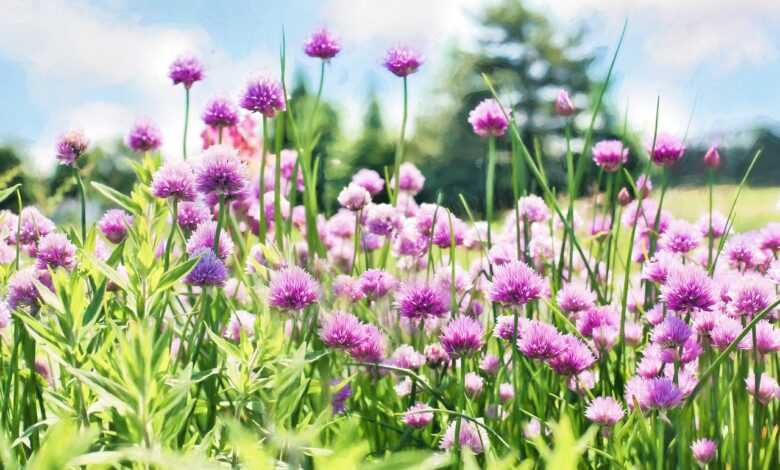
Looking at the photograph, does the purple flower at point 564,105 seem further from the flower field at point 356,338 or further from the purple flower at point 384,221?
the purple flower at point 384,221

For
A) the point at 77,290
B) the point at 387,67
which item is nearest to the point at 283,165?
the point at 387,67

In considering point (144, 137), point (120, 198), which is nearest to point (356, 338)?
point (120, 198)

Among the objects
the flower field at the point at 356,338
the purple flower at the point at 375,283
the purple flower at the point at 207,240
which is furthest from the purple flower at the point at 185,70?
the purple flower at the point at 375,283

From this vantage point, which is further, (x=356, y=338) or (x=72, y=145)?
(x=72, y=145)

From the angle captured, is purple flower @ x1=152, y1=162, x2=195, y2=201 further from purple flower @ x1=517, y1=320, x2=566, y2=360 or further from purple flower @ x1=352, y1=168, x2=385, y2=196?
purple flower @ x1=352, y1=168, x2=385, y2=196

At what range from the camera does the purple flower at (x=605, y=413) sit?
1.57 metres

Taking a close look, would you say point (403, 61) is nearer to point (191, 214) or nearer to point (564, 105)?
point (564, 105)

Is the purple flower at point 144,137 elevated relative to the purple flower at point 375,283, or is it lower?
elevated

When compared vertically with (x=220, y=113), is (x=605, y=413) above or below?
below

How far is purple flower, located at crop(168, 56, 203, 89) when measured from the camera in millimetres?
2574

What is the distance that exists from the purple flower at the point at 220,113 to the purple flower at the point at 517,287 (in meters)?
1.23

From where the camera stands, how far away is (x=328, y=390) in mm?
1412

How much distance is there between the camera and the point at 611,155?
246 cm

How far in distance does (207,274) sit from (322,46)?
1.14 m
